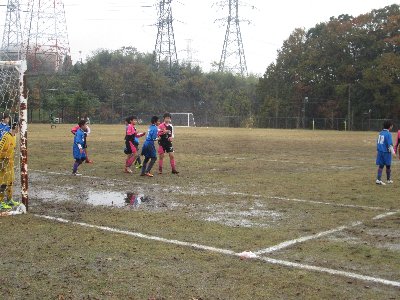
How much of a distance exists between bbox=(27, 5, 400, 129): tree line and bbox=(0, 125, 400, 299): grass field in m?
56.6

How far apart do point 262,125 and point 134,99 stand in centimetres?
2211

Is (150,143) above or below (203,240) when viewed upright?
above

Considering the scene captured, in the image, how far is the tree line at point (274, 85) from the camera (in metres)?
70.2

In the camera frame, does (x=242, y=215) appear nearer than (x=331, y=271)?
No

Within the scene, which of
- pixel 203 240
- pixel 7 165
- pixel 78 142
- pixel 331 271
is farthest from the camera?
pixel 78 142

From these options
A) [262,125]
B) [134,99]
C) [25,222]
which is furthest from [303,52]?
[25,222]

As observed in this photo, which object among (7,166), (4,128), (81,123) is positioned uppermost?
(81,123)

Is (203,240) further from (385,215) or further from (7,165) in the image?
(7,165)

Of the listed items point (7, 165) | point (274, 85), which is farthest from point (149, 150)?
point (274, 85)

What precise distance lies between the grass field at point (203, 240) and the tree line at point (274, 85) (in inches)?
2229

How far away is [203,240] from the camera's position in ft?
24.8

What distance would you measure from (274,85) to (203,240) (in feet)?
254

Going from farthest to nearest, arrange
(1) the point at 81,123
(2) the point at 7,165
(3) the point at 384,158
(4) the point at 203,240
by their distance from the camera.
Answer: (1) the point at 81,123
(3) the point at 384,158
(2) the point at 7,165
(4) the point at 203,240

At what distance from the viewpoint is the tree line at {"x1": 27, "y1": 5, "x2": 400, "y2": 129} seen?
230 ft
